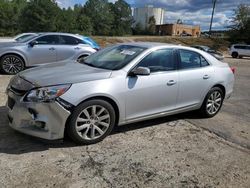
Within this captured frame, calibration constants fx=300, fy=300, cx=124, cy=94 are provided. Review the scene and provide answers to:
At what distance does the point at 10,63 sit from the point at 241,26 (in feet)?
195

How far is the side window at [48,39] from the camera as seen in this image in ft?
32.8

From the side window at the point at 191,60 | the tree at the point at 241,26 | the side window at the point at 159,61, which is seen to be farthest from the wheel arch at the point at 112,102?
the tree at the point at 241,26

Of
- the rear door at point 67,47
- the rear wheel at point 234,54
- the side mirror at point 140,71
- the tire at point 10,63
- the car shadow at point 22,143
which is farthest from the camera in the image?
the rear wheel at point 234,54

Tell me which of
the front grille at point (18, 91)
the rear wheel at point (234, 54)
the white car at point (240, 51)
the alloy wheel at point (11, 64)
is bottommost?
the rear wheel at point (234, 54)

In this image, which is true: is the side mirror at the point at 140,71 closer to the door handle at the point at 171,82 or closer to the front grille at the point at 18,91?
the door handle at the point at 171,82

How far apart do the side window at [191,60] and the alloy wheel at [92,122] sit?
1.80 meters

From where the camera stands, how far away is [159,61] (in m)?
5.03

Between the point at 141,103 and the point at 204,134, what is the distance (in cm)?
129

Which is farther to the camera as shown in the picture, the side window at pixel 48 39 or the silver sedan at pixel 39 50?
the side window at pixel 48 39

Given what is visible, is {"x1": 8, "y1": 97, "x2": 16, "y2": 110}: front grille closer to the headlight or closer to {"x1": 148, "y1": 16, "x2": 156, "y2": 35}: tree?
the headlight

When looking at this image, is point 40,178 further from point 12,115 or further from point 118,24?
point 118,24

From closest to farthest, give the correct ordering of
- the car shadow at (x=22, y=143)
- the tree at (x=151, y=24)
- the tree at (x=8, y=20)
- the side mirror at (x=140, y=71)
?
the car shadow at (x=22, y=143) → the side mirror at (x=140, y=71) → the tree at (x=8, y=20) → the tree at (x=151, y=24)

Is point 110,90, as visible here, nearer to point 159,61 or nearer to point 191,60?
point 159,61

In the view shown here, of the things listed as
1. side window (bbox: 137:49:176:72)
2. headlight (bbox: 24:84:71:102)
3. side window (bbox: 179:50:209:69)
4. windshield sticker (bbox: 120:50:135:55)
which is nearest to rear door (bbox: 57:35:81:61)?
windshield sticker (bbox: 120:50:135:55)
